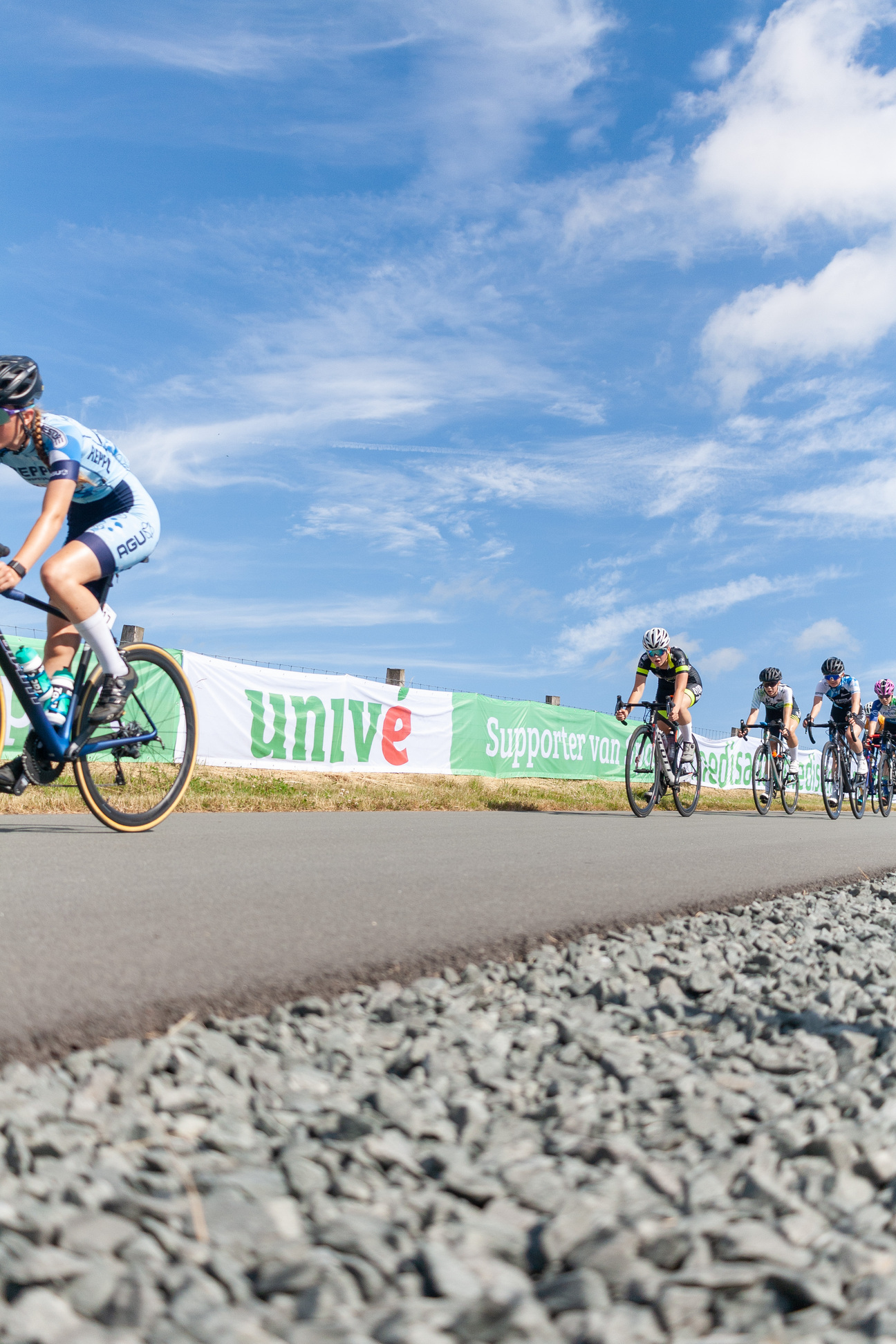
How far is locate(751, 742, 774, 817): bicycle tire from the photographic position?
1433 centimetres

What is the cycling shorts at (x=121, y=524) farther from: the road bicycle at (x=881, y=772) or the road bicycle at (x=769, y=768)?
the road bicycle at (x=881, y=772)

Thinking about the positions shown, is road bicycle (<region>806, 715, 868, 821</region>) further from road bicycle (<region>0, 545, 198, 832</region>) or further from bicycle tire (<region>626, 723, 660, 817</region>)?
road bicycle (<region>0, 545, 198, 832</region>)

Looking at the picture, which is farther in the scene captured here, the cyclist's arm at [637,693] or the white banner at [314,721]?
→ the white banner at [314,721]

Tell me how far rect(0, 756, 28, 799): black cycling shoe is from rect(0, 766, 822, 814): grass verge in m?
0.24

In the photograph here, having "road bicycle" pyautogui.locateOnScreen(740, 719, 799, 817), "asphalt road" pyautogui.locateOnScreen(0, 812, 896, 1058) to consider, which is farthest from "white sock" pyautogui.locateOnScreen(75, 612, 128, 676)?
"road bicycle" pyautogui.locateOnScreen(740, 719, 799, 817)

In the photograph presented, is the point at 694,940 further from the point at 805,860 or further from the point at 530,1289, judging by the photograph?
the point at 805,860

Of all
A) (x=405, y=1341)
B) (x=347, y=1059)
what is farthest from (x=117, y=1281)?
(x=347, y=1059)

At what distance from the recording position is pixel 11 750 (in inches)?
474

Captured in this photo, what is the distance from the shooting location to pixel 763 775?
567 inches

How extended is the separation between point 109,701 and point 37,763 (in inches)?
19.7

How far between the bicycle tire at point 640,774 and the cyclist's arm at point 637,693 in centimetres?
26

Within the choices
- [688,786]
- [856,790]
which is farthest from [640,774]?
[856,790]

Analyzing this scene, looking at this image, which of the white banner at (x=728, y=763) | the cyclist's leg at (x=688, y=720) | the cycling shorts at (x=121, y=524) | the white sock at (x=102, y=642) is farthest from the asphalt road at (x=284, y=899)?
the white banner at (x=728, y=763)

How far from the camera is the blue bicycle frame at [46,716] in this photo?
4.98 meters
